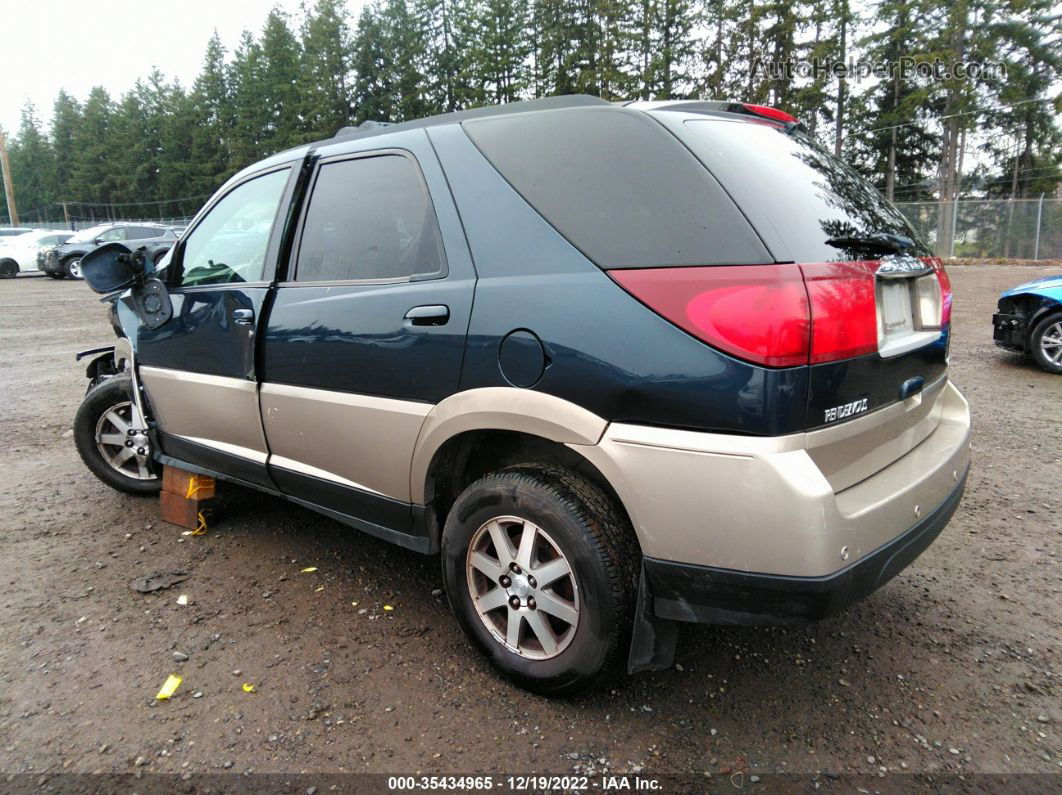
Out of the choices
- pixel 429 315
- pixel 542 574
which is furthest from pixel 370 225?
pixel 542 574

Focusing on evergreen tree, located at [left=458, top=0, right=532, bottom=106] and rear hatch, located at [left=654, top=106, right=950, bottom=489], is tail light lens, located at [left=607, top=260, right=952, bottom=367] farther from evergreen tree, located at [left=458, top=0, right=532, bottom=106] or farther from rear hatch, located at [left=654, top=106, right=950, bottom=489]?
evergreen tree, located at [left=458, top=0, right=532, bottom=106]

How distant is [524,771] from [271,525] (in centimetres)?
239

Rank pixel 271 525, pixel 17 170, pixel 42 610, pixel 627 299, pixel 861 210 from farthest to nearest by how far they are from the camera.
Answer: pixel 17 170 → pixel 271 525 → pixel 42 610 → pixel 861 210 → pixel 627 299

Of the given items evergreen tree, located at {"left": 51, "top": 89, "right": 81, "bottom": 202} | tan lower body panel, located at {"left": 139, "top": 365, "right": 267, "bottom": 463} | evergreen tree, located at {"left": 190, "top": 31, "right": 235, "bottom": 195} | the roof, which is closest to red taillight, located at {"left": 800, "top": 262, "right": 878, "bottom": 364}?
the roof

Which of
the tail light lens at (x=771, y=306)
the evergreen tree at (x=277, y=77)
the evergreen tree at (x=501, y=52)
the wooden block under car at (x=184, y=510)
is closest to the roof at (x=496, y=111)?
the tail light lens at (x=771, y=306)

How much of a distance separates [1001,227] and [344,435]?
28.7 m

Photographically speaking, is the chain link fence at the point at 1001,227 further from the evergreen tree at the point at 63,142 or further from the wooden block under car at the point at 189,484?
the evergreen tree at the point at 63,142

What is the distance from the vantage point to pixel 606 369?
204 cm

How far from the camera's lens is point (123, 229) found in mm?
23266

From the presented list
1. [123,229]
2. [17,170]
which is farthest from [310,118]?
[17,170]

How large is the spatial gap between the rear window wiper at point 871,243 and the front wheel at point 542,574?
3.34ft

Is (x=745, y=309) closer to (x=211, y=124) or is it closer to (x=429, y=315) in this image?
(x=429, y=315)

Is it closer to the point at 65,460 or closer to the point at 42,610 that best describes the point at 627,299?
the point at 42,610

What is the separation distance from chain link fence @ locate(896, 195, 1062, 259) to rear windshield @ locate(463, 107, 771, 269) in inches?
936
